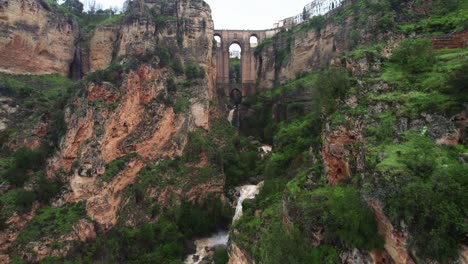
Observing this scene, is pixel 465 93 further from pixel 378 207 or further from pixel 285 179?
pixel 285 179

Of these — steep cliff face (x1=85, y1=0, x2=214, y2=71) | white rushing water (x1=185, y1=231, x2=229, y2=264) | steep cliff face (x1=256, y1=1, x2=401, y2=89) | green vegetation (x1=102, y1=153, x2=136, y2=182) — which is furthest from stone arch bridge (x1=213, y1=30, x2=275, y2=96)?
white rushing water (x1=185, y1=231, x2=229, y2=264)

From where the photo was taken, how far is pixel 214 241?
34938mm

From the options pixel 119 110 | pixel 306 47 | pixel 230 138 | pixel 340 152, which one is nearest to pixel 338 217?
pixel 340 152

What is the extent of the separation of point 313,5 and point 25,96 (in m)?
50.7

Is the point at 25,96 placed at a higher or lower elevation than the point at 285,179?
higher

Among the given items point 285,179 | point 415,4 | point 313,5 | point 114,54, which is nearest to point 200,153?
point 285,179

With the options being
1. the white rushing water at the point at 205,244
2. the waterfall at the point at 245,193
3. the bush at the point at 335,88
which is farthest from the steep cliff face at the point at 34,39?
the bush at the point at 335,88

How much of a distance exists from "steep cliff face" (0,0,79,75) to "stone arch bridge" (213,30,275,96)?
67.9 feet

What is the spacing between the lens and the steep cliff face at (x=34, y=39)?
40656mm

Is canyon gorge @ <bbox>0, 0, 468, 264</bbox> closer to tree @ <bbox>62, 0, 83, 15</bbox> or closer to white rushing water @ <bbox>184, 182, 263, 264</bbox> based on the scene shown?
white rushing water @ <bbox>184, 182, 263, 264</bbox>

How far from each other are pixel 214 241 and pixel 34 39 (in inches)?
1210

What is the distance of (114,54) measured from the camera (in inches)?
1868

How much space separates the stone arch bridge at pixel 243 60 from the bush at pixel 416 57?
35.2m

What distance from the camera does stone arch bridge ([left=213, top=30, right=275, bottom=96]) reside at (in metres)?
56.9
